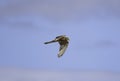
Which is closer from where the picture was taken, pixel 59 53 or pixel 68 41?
pixel 59 53

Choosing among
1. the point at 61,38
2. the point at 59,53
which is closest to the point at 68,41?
the point at 61,38

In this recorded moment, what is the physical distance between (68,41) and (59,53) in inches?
123

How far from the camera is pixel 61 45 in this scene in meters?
30.4

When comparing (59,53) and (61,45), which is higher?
(61,45)

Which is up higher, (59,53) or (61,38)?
(61,38)

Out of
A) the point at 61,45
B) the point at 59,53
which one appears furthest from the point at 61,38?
the point at 59,53

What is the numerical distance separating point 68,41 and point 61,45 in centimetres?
119

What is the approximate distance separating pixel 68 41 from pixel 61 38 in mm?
1107

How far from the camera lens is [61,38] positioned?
30078 millimetres

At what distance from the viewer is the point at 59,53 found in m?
27.8

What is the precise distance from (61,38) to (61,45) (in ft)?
3.50

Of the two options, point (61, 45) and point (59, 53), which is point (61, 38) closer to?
point (61, 45)

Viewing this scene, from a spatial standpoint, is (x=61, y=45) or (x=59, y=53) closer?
(x=59, y=53)

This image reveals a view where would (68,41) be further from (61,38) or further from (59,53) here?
(59,53)
